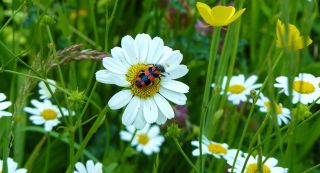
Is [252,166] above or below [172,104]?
below

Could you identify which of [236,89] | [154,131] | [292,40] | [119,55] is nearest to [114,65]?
[119,55]

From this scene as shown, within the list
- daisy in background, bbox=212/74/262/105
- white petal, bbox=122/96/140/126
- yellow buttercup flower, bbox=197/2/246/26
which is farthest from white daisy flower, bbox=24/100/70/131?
yellow buttercup flower, bbox=197/2/246/26

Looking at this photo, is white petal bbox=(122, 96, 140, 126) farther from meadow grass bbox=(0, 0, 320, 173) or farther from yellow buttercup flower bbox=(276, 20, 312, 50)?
meadow grass bbox=(0, 0, 320, 173)

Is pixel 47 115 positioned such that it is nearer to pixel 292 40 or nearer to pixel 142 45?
pixel 142 45

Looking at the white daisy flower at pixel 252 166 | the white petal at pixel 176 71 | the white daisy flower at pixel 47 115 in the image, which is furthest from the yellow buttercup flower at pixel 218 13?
the white daisy flower at pixel 47 115

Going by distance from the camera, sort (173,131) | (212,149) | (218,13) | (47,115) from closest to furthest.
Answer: (218,13), (173,131), (212,149), (47,115)

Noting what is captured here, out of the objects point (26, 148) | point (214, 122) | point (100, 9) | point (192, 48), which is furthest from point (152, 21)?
point (214, 122)
